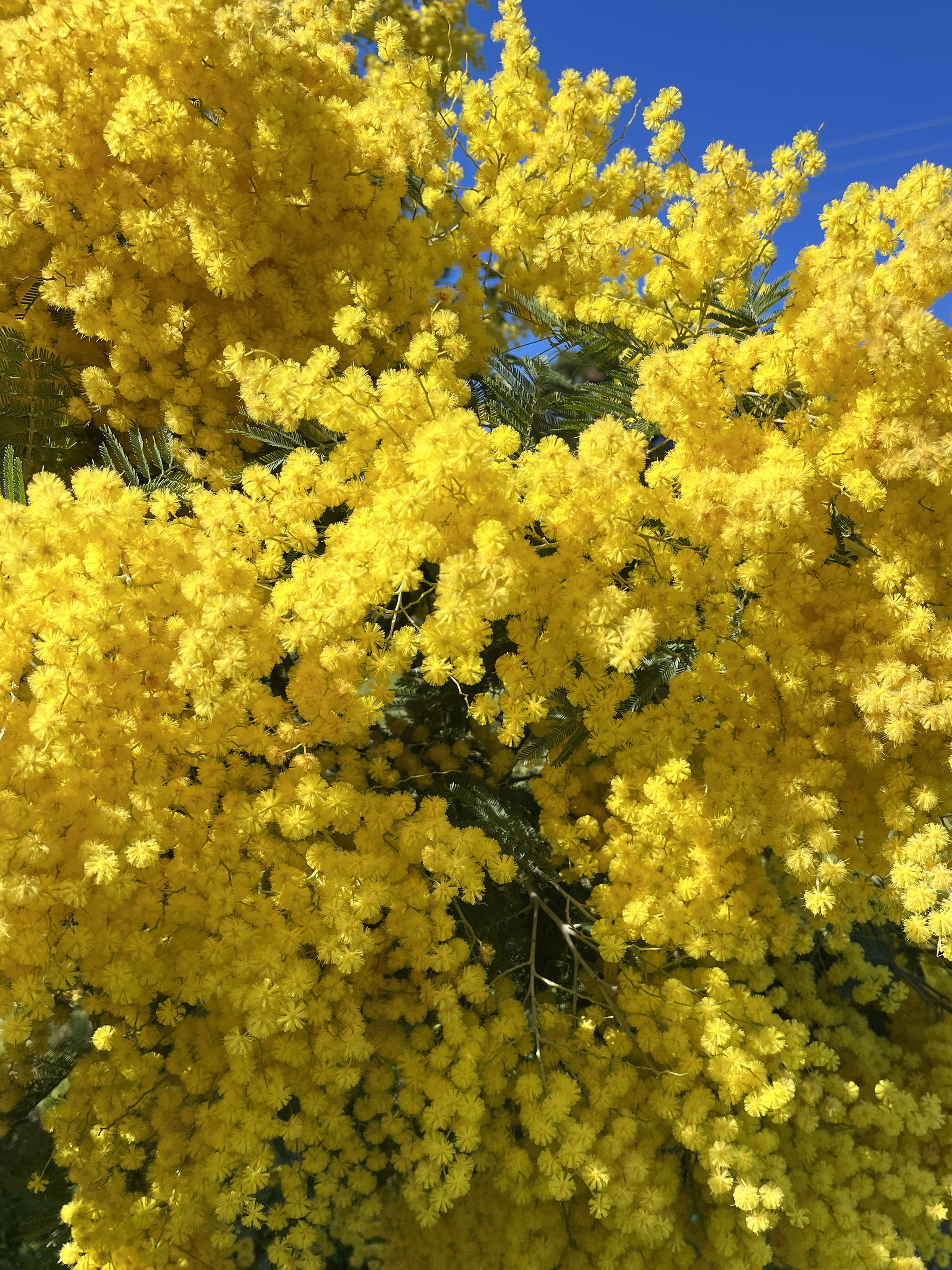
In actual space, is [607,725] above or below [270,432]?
below

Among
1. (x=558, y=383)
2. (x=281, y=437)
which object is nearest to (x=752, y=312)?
(x=558, y=383)

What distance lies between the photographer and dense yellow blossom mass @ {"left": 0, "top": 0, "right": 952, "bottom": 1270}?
1742 millimetres

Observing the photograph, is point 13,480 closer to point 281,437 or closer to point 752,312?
point 281,437

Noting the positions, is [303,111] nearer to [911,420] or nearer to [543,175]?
[543,175]

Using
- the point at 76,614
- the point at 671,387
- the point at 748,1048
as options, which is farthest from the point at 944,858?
the point at 76,614

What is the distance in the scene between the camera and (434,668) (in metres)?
1.77

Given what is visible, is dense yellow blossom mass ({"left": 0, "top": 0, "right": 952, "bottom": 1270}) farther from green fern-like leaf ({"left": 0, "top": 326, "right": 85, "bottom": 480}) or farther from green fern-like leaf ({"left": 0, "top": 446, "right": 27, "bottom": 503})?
Answer: green fern-like leaf ({"left": 0, "top": 446, "right": 27, "bottom": 503})

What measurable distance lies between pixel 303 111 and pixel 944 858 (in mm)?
2728

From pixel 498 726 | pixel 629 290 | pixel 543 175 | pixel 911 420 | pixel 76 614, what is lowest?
pixel 498 726

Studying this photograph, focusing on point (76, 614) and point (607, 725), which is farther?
point (607, 725)

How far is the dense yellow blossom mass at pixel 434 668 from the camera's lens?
1.74 meters

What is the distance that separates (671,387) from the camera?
1.91 m

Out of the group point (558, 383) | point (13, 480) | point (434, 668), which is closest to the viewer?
point (434, 668)

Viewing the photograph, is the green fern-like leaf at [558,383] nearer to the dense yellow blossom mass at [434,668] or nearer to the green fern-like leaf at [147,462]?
the dense yellow blossom mass at [434,668]
